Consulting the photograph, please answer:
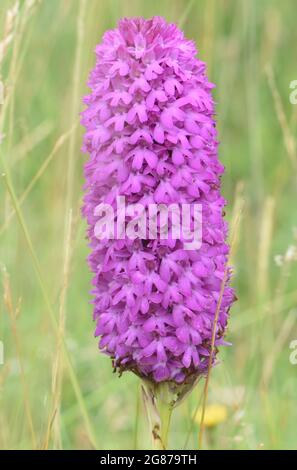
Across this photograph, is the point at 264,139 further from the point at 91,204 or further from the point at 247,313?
the point at 91,204

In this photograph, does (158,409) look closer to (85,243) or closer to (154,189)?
(154,189)

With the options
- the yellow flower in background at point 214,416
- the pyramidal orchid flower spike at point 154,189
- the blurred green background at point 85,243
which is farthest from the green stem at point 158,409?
the yellow flower in background at point 214,416

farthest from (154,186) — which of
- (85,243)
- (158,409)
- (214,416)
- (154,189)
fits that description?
(85,243)

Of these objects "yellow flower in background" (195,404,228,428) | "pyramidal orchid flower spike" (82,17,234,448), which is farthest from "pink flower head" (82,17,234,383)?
"yellow flower in background" (195,404,228,428)

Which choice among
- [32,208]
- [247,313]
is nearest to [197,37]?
[32,208]

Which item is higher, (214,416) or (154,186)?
Result: (154,186)

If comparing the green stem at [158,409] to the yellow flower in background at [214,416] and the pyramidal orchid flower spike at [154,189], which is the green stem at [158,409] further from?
the yellow flower in background at [214,416]

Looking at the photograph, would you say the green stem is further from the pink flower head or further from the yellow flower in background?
the yellow flower in background
